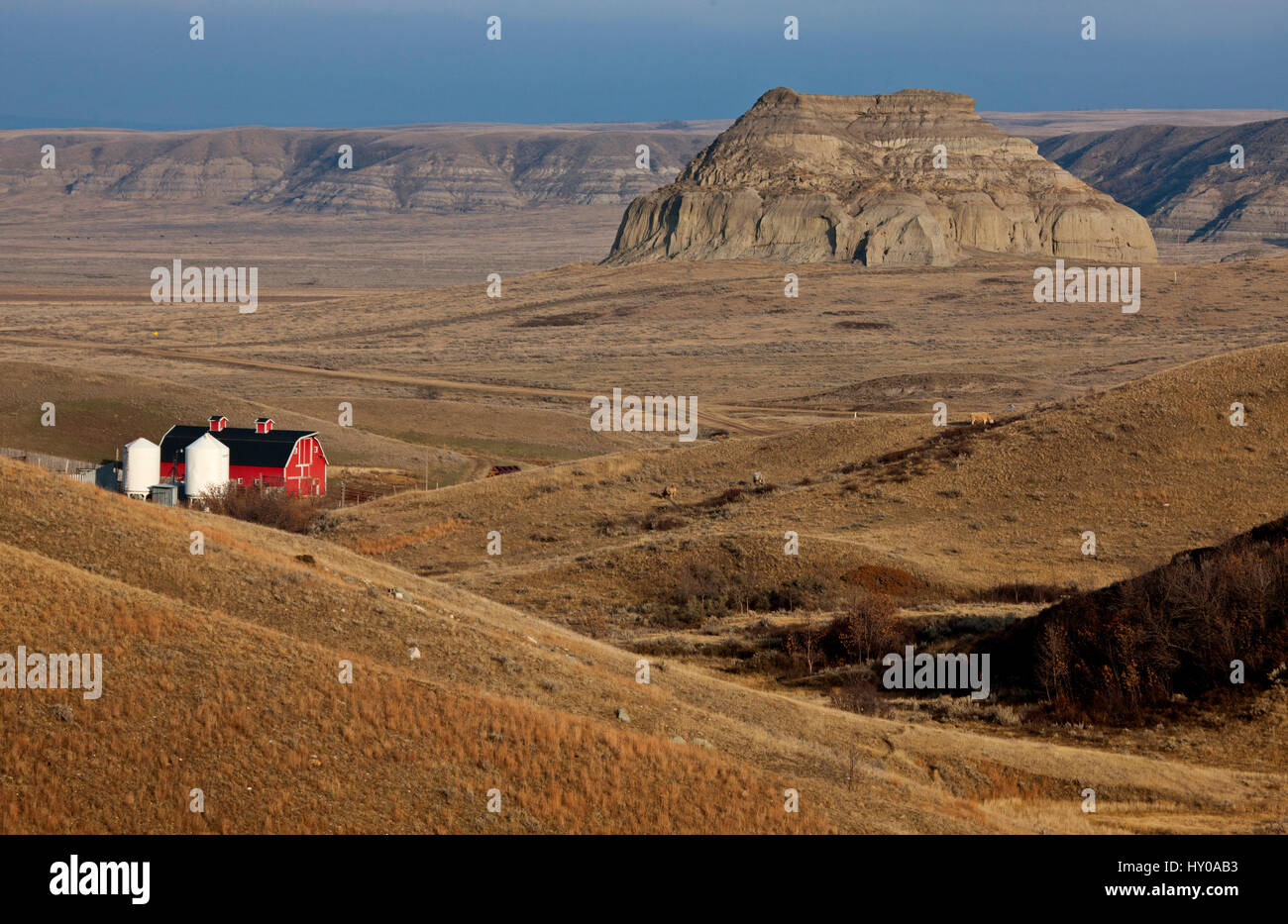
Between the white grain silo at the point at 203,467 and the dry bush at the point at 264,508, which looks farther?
the white grain silo at the point at 203,467

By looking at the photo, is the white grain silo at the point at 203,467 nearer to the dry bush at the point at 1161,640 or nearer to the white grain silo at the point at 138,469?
the white grain silo at the point at 138,469

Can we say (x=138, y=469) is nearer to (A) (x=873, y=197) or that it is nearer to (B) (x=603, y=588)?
(B) (x=603, y=588)

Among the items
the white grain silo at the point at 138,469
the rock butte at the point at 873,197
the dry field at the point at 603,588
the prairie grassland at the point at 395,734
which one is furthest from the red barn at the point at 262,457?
the rock butte at the point at 873,197

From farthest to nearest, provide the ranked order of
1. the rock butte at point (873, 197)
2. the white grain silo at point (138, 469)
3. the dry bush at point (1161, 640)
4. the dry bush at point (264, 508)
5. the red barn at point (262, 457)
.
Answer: the rock butte at point (873, 197)
the red barn at point (262, 457)
the white grain silo at point (138, 469)
the dry bush at point (264, 508)
the dry bush at point (1161, 640)

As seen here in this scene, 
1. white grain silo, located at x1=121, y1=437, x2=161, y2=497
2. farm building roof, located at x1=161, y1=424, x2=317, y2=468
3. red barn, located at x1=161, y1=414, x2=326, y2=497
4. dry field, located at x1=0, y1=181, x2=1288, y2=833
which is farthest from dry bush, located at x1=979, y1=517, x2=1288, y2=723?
white grain silo, located at x1=121, y1=437, x2=161, y2=497

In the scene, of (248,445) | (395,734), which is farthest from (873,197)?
(395,734)

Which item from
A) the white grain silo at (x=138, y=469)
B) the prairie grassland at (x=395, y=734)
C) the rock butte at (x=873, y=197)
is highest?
the rock butte at (x=873, y=197)
